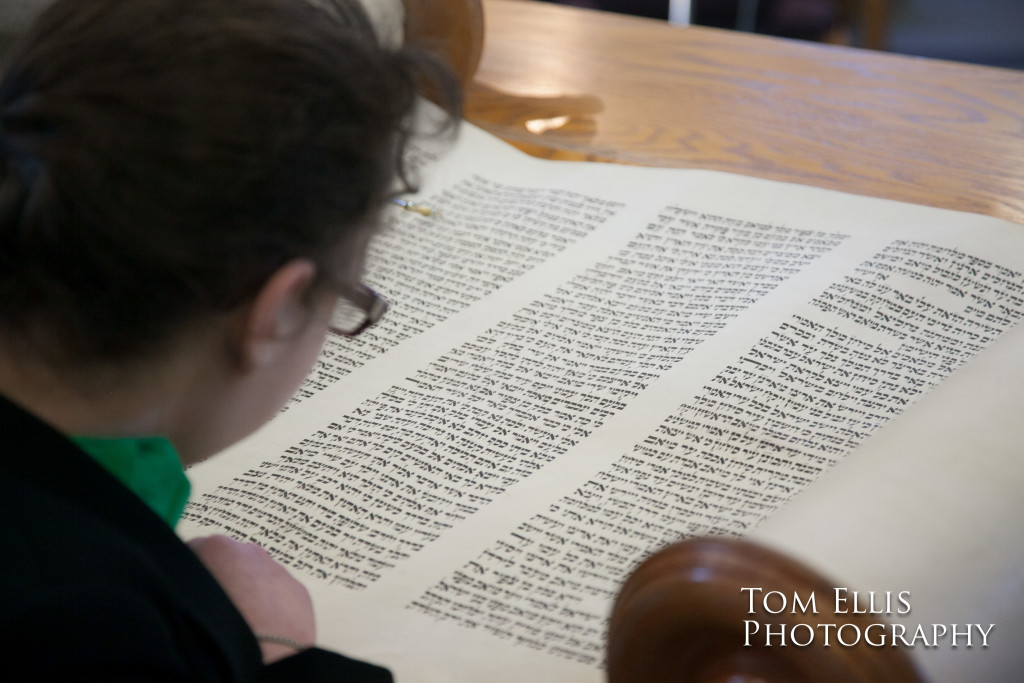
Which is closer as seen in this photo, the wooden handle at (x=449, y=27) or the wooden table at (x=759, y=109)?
the wooden table at (x=759, y=109)

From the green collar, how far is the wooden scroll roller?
0.65 ft

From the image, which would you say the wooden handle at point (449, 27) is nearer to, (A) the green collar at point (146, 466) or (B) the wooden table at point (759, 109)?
(B) the wooden table at point (759, 109)

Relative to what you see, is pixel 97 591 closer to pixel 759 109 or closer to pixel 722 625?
pixel 722 625

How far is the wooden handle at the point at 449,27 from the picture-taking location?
943 mm

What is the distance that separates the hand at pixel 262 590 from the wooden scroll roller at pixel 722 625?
0.16 m

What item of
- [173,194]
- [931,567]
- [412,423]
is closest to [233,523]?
[412,423]

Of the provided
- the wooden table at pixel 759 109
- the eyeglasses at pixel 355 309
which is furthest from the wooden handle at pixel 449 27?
the eyeglasses at pixel 355 309

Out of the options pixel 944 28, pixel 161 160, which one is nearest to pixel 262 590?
pixel 161 160

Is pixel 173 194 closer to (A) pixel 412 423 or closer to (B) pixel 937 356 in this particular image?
(A) pixel 412 423

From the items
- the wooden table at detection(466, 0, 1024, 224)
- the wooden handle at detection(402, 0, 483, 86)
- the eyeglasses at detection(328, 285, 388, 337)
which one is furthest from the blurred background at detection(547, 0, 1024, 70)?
the eyeglasses at detection(328, 285, 388, 337)

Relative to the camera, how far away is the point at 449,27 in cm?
96

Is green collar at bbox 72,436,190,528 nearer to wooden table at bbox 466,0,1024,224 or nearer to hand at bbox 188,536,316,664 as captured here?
hand at bbox 188,536,316,664

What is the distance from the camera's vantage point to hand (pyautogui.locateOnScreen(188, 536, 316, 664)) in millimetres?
427

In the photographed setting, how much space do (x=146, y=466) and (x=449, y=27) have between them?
2.18 ft
